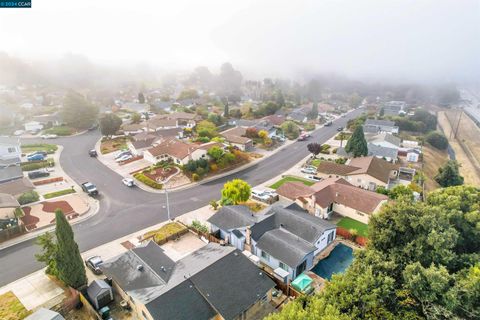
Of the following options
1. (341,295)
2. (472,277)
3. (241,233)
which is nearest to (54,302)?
(241,233)

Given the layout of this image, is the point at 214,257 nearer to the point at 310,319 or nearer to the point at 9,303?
the point at 310,319

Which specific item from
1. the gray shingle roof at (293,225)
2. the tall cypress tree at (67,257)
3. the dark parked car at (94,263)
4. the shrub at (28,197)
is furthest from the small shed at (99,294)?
the shrub at (28,197)

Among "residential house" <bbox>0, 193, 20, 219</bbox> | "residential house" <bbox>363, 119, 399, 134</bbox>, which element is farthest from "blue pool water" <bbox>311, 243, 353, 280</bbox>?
"residential house" <bbox>363, 119, 399, 134</bbox>

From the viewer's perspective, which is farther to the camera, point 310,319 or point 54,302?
point 54,302

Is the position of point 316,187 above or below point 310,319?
below

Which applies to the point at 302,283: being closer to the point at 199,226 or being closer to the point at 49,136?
the point at 199,226
